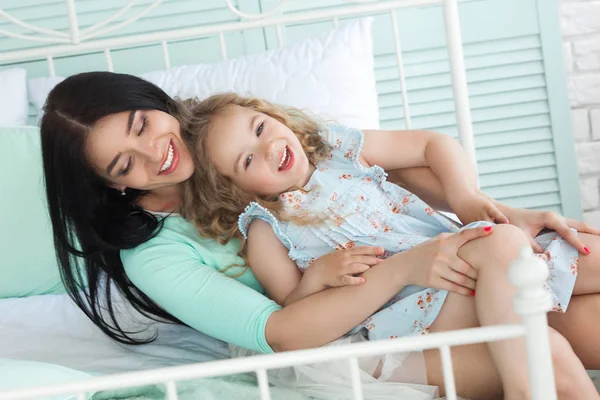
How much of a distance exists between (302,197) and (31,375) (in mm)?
540

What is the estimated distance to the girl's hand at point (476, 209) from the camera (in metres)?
1.22

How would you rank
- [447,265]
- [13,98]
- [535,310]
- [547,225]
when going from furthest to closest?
[13,98] < [547,225] < [447,265] < [535,310]

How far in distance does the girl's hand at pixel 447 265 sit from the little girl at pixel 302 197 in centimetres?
8

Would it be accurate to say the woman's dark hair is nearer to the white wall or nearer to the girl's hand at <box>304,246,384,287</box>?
the girl's hand at <box>304,246,384,287</box>

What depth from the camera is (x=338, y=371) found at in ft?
3.65

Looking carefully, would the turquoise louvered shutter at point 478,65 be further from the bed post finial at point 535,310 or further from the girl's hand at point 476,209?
the bed post finial at point 535,310

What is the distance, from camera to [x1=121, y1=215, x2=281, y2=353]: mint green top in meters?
1.16

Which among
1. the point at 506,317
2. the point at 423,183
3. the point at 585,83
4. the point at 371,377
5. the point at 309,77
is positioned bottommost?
the point at 371,377

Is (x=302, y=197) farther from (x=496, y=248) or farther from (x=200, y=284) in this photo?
(x=496, y=248)

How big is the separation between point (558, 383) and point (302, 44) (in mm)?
1009

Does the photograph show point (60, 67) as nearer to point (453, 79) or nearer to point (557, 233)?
point (453, 79)

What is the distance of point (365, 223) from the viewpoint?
1275mm

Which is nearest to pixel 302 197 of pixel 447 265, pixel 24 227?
pixel 447 265

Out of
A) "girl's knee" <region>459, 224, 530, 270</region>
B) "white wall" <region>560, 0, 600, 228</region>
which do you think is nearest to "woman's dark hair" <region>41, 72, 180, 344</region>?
"girl's knee" <region>459, 224, 530, 270</region>
